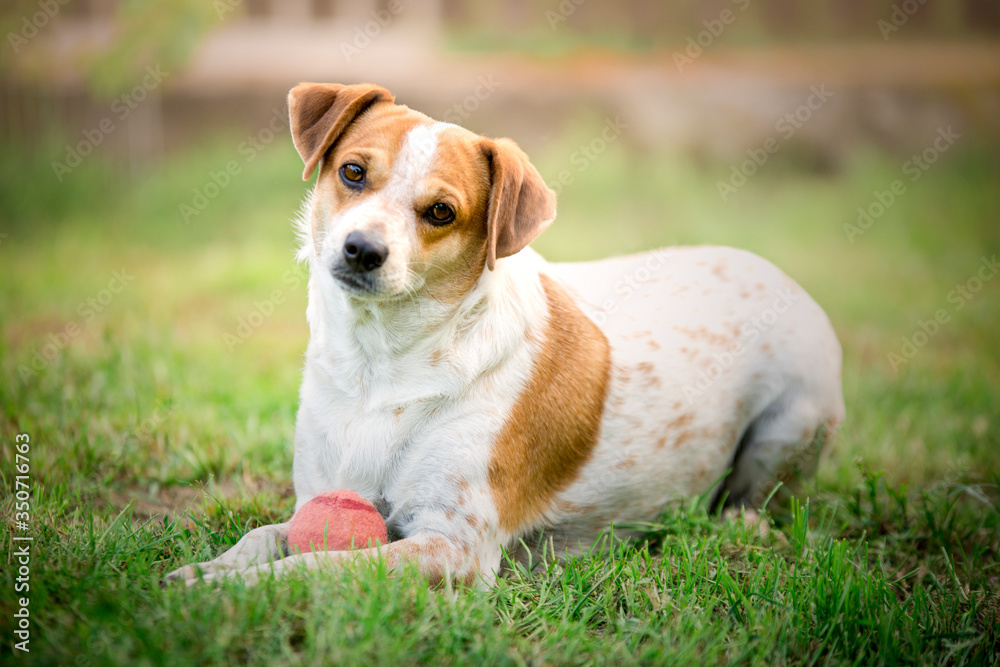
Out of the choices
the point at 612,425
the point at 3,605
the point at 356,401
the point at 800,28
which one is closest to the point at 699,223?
the point at 800,28

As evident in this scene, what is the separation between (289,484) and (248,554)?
109 centimetres

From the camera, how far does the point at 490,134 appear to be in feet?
35.8

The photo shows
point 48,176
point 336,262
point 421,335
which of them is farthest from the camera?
point 48,176

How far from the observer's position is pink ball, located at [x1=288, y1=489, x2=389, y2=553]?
3.07 meters

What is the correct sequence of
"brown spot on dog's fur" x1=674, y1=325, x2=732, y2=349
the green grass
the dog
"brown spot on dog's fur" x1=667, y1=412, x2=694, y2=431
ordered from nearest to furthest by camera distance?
the green grass, the dog, "brown spot on dog's fur" x1=667, y1=412, x2=694, y2=431, "brown spot on dog's fur" x1=674, y1=325, x2=732, y2=349

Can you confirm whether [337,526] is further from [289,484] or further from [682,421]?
[682,421]

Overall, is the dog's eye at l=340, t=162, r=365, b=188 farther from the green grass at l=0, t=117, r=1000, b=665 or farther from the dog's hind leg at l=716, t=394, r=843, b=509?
the dog's hind leg at l=716, t=394, r=843, b=509

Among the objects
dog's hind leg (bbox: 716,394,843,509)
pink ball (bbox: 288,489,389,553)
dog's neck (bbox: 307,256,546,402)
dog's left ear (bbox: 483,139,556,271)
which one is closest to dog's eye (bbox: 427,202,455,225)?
dog's left ear (bbox: 483,139,556,271)

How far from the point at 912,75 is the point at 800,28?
68.7 inches

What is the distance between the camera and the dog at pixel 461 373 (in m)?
3.13

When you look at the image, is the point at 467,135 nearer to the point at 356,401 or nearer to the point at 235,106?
the point at 356,401

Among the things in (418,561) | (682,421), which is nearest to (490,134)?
(682,421)

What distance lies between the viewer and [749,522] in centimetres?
401

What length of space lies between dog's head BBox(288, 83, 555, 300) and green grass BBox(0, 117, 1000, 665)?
3.60 feet
